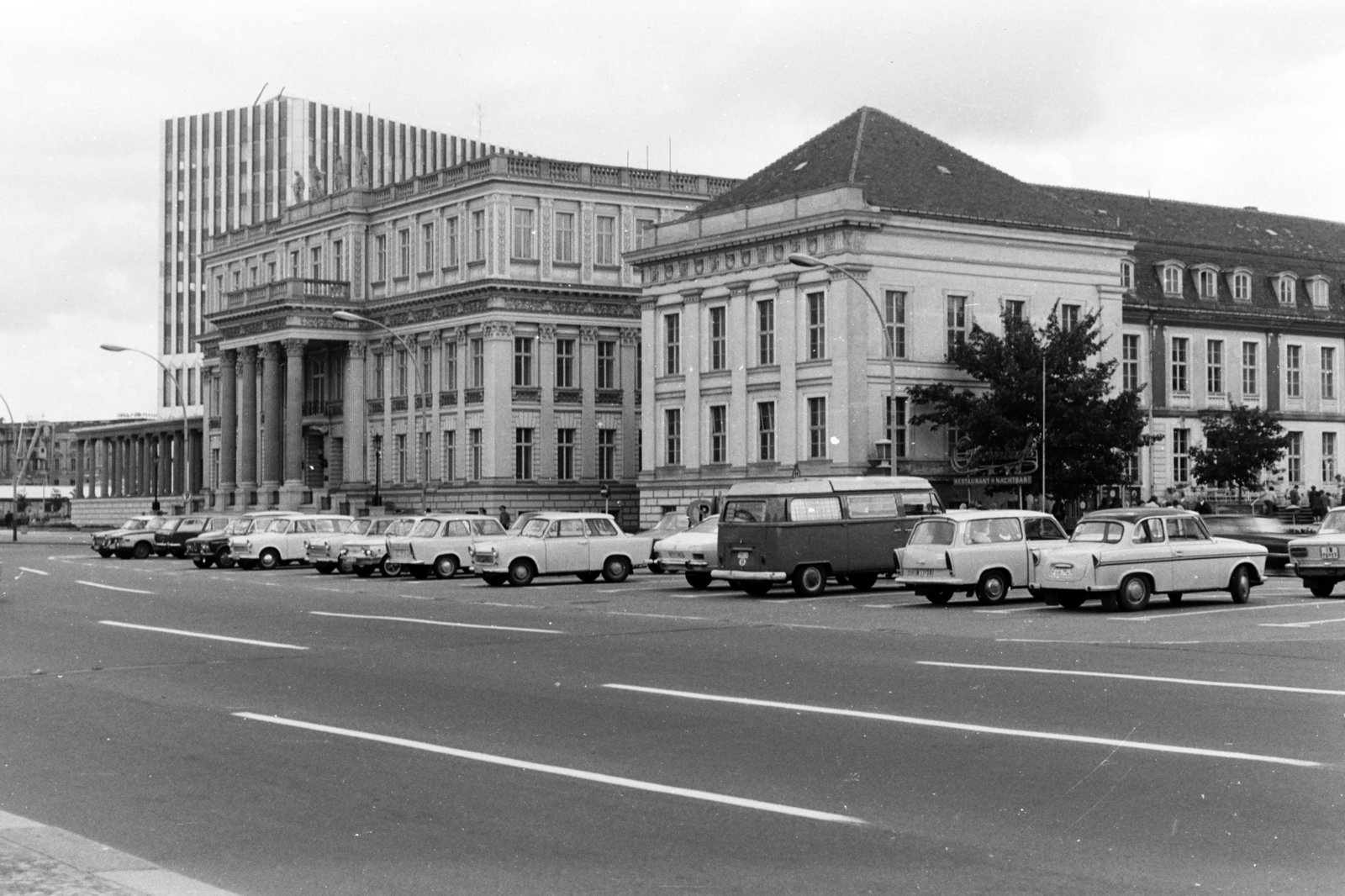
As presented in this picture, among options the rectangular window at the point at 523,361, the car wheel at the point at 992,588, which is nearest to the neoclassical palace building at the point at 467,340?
the rectangular window at the point at 523,361

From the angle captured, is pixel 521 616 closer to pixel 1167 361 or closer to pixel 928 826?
pixel 928 826

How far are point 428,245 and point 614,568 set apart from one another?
48.9 metres

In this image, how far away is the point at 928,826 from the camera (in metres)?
9.29

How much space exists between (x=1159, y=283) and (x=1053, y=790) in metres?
66.8

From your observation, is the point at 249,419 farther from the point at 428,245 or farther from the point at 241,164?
the point at 241,164

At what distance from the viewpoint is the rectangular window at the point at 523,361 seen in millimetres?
80188

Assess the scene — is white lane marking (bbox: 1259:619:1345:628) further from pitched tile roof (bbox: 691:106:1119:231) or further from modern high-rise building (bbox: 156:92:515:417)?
modern high-rise building (bbox: 156:92:515:417)

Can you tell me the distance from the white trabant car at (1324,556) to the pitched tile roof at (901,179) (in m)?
31.7

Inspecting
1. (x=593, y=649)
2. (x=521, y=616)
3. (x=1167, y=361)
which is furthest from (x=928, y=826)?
(x=1167, y=361)

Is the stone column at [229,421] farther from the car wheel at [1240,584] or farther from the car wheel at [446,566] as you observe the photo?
the car wheel at [1240,584]

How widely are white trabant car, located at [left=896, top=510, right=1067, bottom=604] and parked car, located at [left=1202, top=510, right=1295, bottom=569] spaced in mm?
11119

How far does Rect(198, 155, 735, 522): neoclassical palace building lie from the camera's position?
261 ft

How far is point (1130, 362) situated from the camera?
7119 cm

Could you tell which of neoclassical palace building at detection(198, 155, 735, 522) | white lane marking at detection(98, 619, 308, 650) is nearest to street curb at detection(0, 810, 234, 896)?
white lane marking at detection(98, 619, 308, 650)
